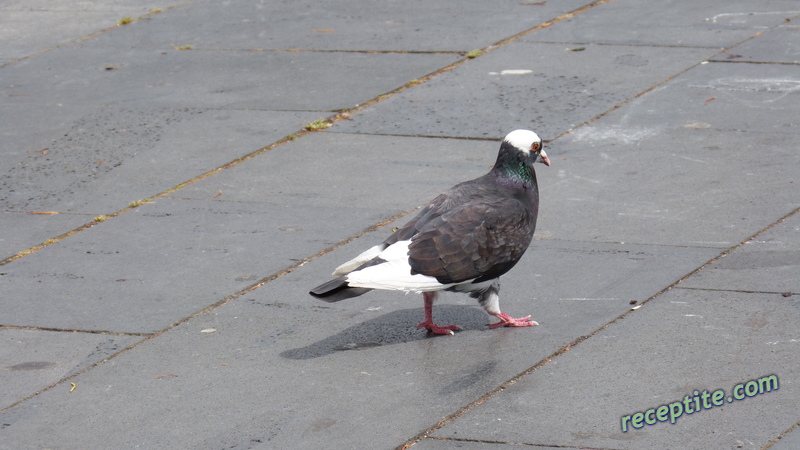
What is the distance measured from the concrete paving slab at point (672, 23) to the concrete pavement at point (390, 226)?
4 cm

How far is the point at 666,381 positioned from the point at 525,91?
4610 mm

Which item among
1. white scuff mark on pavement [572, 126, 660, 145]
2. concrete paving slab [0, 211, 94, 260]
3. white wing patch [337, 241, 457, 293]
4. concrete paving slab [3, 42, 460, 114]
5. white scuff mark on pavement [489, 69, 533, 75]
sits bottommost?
concrete paving slab [0, 211, 94, 260]

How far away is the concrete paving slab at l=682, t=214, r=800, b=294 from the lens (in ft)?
19.2

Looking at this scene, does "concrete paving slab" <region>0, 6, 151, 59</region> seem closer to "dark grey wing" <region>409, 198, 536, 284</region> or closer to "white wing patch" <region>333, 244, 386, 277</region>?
"white wing patch" <region>333, 244, 386, 277</region>

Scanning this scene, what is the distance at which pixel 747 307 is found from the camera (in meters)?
5.61

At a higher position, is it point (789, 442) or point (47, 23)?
point (47, 23)

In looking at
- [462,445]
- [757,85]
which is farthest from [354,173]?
[462,445]

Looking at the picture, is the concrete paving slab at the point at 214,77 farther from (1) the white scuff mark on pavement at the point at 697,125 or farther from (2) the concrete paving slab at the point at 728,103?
(1) the white scuff mark on pavement at the point at 697,125

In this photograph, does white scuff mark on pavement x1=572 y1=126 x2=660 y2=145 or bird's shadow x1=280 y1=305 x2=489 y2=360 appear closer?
bird's shadow x1=280 y1=305 x2=489 y2=360

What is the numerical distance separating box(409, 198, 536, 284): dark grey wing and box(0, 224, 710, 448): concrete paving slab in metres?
0.39

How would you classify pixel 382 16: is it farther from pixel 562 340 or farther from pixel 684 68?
pixel 562 340

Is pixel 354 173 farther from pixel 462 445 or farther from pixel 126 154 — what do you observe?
pixel 462 445

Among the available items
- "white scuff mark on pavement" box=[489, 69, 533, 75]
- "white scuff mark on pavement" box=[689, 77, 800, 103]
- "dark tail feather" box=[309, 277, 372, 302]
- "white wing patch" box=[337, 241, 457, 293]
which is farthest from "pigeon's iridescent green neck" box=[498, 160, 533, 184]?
"white scuff mark on pavement" box=[489, 69, 533, 75]

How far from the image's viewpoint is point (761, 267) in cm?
604
